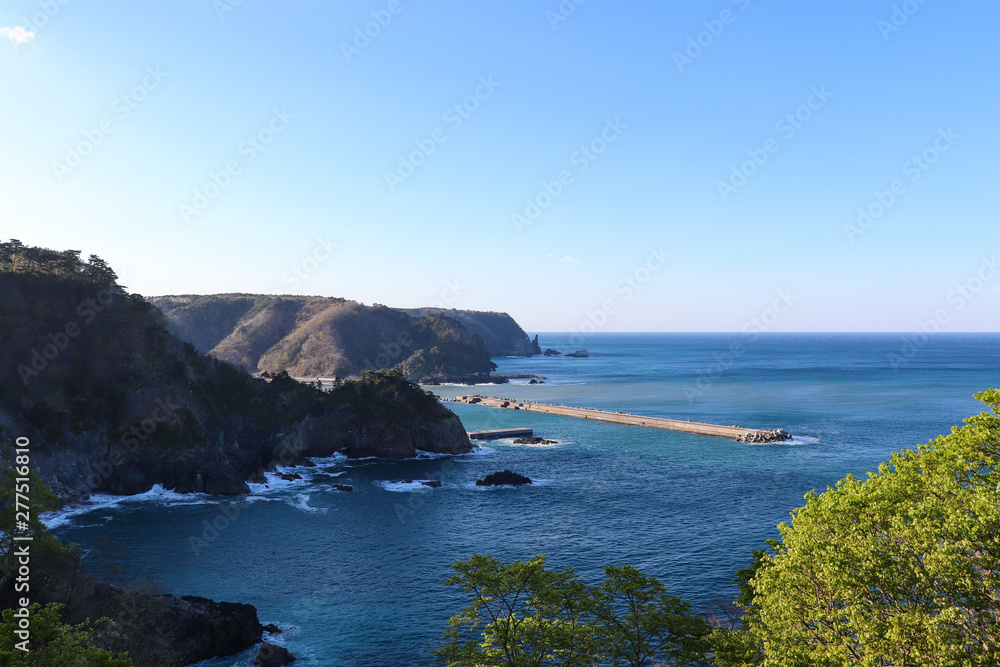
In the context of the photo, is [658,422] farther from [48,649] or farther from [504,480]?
[48,649]

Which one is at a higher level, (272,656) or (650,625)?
(650,625)

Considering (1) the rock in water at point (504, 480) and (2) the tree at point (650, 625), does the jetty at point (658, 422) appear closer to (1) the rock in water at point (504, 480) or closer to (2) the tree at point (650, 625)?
(1) the rock in water at point (504, 480)

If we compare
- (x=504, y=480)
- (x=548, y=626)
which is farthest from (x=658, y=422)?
(x=548, y=626)

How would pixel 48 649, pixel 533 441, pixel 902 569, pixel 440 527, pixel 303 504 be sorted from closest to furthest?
pixel 902 569 → pixel 48 649 → pixel 440 527 → pixel 303 504 → pixel 533 441

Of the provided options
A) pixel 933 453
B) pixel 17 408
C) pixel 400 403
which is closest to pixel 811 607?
pixel 933 453

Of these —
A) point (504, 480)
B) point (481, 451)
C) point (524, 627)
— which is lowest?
point (481, 451)

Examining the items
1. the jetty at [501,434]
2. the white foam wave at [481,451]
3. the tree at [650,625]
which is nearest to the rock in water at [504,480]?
the white foam wave at [481,451]

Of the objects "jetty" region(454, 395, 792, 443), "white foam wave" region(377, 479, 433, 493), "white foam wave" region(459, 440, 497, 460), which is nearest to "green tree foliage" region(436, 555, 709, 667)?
"white foam wave" region(377, 479, 433, 493)

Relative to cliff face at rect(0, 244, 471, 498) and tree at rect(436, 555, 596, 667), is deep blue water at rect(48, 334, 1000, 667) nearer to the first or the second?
cliff face at rect(0, 244, 471, 498)
